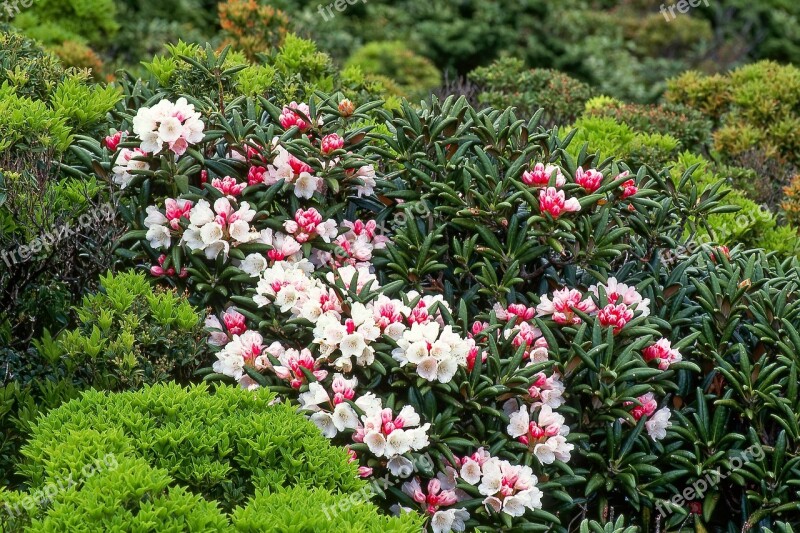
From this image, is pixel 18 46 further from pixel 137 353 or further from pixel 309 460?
pixel 309 460

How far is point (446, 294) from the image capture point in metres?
4.17

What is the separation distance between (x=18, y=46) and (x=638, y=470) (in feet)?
12.9

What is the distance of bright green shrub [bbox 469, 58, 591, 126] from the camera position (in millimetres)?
7699

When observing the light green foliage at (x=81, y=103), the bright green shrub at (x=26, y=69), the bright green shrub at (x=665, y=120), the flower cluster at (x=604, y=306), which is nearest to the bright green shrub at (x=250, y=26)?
the bright green shrub at (x=26, y=69)

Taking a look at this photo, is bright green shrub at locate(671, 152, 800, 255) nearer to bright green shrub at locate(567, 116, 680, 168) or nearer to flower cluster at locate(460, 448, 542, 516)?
bright green shrub at locate(567, 116, 680, 168)

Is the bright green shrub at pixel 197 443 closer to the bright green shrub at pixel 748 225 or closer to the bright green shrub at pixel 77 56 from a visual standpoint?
the bright green shrub at pixel 748 225

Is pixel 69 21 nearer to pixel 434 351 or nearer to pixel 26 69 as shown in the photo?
pixel 26 69
